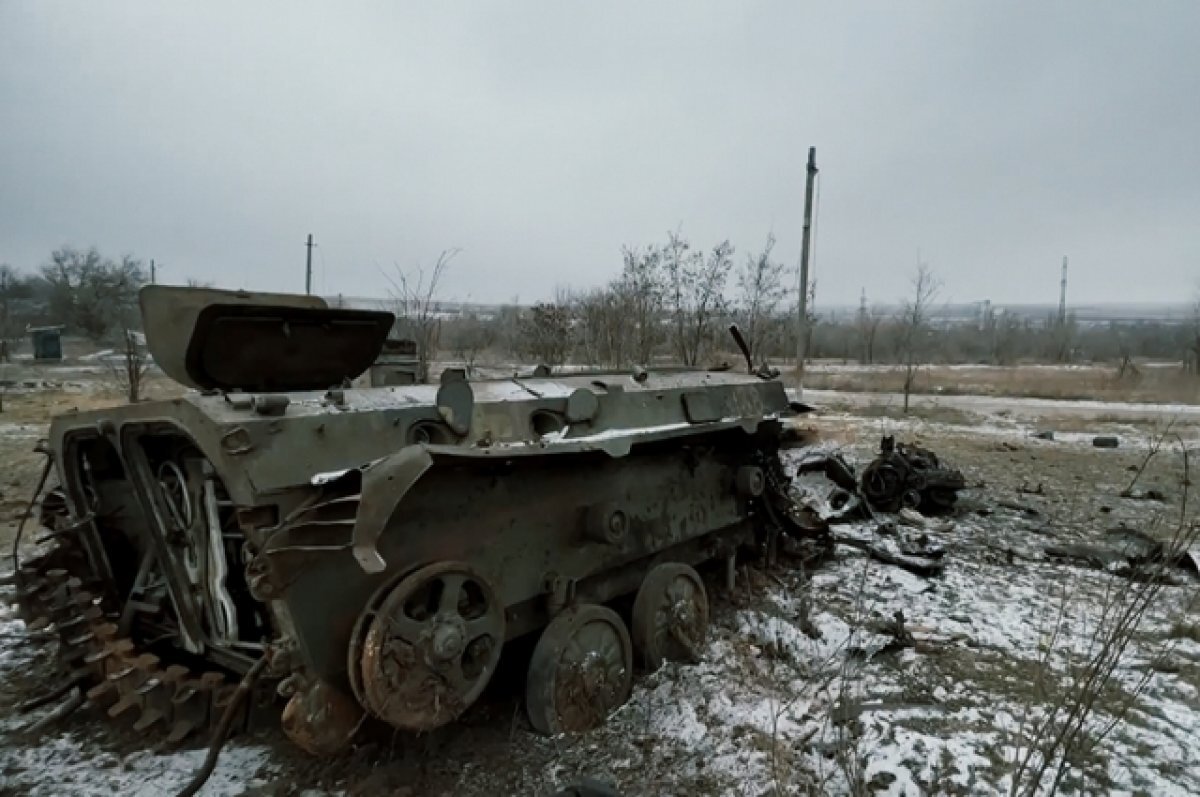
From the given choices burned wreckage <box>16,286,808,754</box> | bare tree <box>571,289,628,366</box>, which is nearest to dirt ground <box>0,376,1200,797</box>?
burned wreckage <box>16,286,808,754</box>

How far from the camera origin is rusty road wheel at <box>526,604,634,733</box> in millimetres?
3855

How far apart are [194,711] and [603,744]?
201 centimetres

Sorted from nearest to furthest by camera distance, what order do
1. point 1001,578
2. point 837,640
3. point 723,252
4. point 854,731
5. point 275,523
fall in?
1. point 275,523
2. point 854,731
3. point 837,640
4. point 1001,578
5. point 723,252

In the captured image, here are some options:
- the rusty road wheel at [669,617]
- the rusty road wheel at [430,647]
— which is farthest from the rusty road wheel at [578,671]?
the rusty road wheel at [430,647]

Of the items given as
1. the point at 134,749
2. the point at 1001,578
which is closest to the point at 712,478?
the point at 1001,578

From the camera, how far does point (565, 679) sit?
12.8ft

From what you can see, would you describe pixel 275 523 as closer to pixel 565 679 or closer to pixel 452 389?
pixel 452 389

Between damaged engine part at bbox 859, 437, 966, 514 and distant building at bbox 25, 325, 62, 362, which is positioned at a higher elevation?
distant building at bbox 25, 325, 62, 362

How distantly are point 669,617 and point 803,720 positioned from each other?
39.8 inches

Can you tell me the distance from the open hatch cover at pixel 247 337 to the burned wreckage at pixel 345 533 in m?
0.01

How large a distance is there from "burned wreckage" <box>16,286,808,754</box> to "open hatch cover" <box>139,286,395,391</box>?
14 millimetres

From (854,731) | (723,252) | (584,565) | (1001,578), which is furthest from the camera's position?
(723,252)

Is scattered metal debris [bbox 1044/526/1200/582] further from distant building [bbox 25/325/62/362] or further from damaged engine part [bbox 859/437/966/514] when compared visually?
distant building [bbox 25/325/62/362]

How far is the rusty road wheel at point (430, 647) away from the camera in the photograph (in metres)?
3.02
